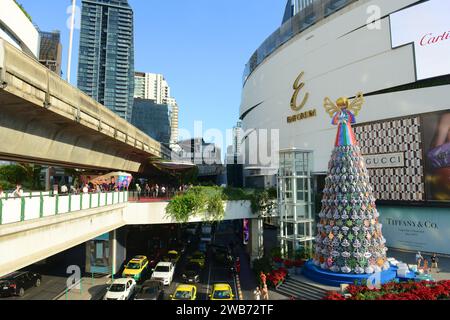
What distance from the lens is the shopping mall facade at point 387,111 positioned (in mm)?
25531

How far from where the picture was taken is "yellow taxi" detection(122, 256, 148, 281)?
920 inches

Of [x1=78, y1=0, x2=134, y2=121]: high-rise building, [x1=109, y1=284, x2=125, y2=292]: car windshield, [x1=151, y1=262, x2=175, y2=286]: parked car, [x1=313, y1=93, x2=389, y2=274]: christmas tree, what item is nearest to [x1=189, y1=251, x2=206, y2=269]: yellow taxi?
[x1=151, y1=262, x2=175, y2=286]: parked car

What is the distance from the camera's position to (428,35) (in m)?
26.0

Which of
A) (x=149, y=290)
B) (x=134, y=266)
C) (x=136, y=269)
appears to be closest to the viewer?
(x=149, y=290)

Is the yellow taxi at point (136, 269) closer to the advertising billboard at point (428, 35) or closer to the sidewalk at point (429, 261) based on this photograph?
the sidewalk at point (429, 261)

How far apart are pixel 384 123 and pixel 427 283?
52.8ft

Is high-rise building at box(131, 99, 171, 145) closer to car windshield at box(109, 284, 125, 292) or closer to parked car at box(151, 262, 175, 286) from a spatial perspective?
parked car at box(151, 262, 175, 286)

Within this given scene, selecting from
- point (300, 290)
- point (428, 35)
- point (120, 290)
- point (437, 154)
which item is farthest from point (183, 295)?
point (428, 35)

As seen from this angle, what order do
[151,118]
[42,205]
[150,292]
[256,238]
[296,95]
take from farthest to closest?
[151,118], [296,95], [256,238], [150,292], [42,205]

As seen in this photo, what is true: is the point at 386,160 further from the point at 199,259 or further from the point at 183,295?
the point at 183,295

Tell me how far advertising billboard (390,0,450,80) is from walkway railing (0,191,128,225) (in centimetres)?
2642

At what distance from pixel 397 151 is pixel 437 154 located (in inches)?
125
